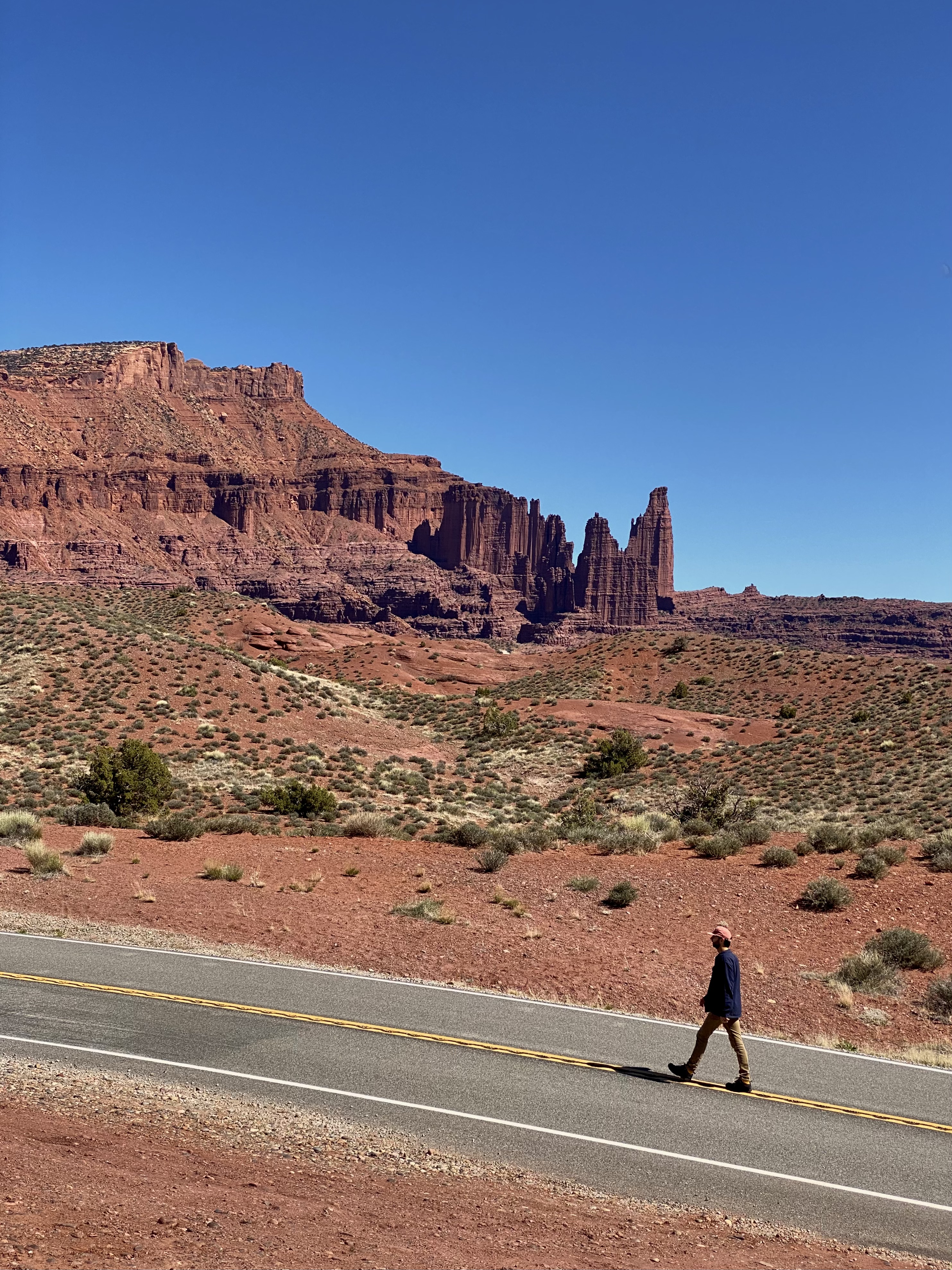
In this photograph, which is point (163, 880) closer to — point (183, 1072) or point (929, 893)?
point (183, 1072)

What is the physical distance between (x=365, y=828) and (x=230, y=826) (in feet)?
11.6

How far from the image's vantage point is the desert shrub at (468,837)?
23.3m

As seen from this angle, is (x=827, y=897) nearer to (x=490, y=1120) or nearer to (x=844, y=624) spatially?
(x=490, y=1120)

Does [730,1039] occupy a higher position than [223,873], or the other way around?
[730,1039]

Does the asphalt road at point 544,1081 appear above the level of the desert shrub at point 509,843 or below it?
below

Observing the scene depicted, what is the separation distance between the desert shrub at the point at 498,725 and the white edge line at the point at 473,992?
117 feet

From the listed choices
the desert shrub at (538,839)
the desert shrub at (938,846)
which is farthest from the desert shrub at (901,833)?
the desert shrub at (538,839)

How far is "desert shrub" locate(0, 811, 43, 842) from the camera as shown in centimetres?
2225

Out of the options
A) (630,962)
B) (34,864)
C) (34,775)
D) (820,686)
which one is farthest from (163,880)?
(820,686)

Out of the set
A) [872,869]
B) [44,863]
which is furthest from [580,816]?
[44,863]

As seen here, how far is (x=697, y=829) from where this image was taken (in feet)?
78.9

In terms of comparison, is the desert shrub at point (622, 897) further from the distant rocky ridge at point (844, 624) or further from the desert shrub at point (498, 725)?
the distant rocky ridge at point (844, 624)

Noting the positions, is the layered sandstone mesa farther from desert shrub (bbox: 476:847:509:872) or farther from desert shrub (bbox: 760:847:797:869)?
desert shrub (bbox: 760:847:797:869)

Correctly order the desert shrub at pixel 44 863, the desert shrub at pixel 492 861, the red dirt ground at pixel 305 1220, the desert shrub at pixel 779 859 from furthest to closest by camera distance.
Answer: the desert shrub at pixel 492 861 < the desert shrub at pixel 779 859 < the desert shrub at pixel 44 863 < the red dirt ground at pixel 305 1220
